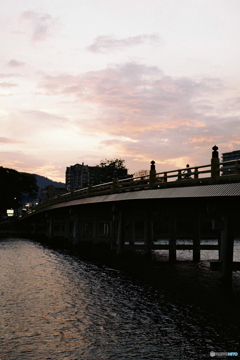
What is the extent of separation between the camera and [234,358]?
47.6 feet

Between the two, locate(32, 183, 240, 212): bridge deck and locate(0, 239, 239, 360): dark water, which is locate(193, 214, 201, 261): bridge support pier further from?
locate(0, 239, 239, 360): dark water

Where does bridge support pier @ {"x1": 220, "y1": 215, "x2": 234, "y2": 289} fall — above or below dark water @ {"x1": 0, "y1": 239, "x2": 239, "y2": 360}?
above

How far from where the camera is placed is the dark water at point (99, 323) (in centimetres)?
1537

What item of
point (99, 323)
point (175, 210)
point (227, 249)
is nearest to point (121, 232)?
point (175, 210)

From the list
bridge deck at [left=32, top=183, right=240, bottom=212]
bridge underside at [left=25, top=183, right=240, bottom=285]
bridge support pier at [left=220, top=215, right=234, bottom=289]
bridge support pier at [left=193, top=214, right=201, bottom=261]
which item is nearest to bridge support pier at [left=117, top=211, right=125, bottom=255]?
bridge underside at [left=25, top=183, right=240, bottom=285]

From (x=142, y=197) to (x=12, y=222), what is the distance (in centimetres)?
8814

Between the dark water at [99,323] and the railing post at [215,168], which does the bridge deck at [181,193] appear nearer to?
the railing post at [215,168]

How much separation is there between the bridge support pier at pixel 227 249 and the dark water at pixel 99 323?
11.6 feet

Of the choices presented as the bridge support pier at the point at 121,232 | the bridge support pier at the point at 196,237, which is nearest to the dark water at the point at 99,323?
the bridge support pier at the point at 121,232

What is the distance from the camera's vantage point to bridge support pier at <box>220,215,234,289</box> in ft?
81.7

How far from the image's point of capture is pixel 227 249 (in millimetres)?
24969

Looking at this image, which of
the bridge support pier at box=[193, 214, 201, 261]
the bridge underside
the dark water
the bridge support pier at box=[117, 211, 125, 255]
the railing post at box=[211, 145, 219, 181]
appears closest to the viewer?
the dark water

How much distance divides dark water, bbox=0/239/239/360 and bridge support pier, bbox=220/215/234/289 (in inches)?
139

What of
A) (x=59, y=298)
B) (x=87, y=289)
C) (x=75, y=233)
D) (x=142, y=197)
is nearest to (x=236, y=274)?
(x=142, y=197)
